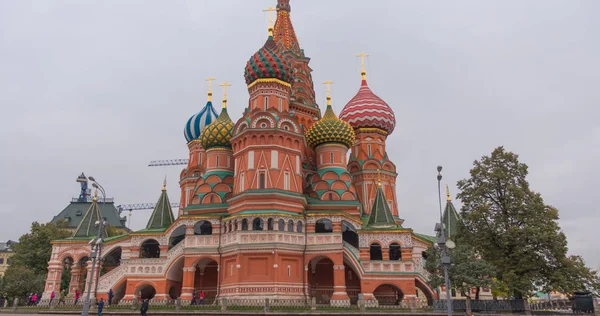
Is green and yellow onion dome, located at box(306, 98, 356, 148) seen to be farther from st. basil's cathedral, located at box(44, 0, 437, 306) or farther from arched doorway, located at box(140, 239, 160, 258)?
arched doorway, located at box(140, 239, 160, 258)

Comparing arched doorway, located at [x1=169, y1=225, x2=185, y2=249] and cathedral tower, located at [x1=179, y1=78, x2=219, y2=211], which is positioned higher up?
cathedral tower, located at [x1=179, y1=78, x2=219, y2=211]

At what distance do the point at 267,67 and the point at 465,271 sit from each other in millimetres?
19401

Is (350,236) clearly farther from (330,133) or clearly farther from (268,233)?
(330,133)

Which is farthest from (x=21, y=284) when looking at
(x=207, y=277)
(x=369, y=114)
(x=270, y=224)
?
(x=369, y=114)

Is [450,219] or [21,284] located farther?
[450,219]

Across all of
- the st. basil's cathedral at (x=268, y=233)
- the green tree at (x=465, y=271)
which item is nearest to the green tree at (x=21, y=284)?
the st. basil's cathedral at (x=268, y=233)

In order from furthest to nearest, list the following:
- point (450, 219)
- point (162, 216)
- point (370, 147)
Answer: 1. point (370, 147)
2. point (450, 219)
3. point (162, 216)

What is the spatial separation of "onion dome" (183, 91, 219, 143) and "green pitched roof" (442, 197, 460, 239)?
71.3ft

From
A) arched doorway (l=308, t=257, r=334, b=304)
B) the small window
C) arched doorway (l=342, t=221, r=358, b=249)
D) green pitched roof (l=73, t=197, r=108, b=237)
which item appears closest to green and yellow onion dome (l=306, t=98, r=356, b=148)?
the small window

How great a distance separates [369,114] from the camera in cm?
4088

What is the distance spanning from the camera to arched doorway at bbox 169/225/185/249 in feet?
103

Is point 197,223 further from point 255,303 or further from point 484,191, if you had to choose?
point 484,191

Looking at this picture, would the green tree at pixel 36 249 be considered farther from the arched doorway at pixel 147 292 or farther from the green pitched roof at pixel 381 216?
the green pitched roof at pixel 381 216

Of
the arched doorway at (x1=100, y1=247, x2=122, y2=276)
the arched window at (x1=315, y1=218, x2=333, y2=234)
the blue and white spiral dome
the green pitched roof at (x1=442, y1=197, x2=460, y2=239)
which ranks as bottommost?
the arched doorway at (x1=100, y1=247, x2=122, y2=276)
